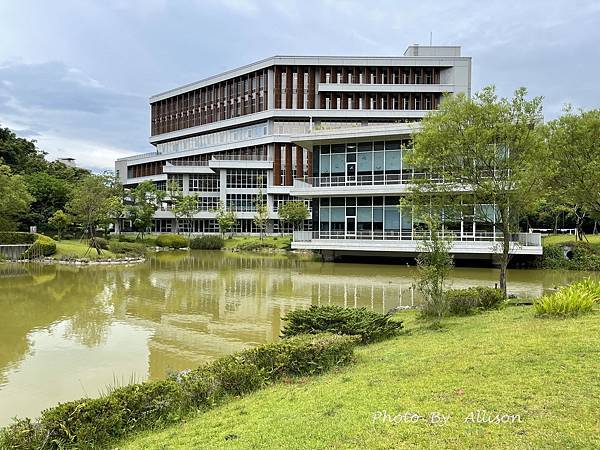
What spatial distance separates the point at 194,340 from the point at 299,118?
163ft

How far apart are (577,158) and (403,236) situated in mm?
15494

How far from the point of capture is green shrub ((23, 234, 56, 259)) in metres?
31.1

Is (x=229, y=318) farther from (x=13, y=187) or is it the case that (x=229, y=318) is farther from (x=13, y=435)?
(x=13, y=187)

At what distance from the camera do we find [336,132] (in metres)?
30.9

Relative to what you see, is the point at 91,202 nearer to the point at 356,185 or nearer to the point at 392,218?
the point at 356,185

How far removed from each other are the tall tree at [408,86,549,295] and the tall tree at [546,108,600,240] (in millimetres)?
693

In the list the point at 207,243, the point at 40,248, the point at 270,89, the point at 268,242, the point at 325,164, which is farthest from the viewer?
the point at 270,89

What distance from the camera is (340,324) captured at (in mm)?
9227

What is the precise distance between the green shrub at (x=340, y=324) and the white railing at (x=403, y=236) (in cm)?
1580

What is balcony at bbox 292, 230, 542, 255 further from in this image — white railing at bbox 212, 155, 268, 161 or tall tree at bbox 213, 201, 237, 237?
white railing at bbox 212, 155, 268, 161

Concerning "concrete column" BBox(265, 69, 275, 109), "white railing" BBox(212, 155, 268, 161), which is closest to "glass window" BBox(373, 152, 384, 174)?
"white railing" BBox(212, 155, 268, 161)

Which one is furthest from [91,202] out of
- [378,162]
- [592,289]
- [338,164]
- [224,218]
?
[592,289]

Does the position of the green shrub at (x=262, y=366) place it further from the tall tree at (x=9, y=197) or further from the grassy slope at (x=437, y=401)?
the tall tree at (x=9, y=197)

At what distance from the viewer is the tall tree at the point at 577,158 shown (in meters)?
13.9
